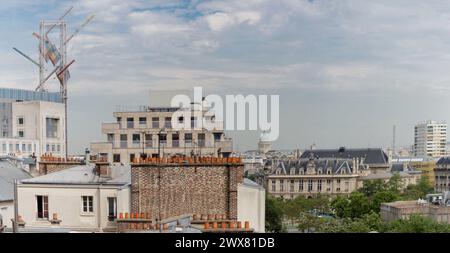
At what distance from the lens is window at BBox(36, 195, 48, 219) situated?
3.76 metres

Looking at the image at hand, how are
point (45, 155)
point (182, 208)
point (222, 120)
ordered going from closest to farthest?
point (222, 120), point (182, 208), point (45, 155)

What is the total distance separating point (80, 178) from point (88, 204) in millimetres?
289

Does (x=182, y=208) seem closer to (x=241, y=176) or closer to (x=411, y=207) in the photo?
(x=241, y=176)

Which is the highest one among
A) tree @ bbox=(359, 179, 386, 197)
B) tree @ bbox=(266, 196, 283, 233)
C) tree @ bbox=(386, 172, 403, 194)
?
tree @ bbox=(266, 196, 283, 233)

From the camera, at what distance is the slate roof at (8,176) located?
4.78 metres

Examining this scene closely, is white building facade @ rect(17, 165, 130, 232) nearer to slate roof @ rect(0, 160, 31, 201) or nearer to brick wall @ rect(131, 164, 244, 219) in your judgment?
brick wall @ rect(131, 164, 244, 219)

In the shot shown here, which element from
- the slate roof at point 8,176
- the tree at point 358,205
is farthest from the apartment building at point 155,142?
the tree at point 358,205

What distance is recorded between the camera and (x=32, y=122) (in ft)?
14.2

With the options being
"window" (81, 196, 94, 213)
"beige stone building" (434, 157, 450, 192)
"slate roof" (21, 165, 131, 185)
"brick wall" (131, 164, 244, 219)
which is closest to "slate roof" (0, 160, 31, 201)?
"slate roof" (21, 165, 131, 185)

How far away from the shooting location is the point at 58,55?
231 cm

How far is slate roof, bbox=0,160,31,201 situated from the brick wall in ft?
5.08

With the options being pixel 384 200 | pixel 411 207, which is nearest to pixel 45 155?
pixel 411 207
